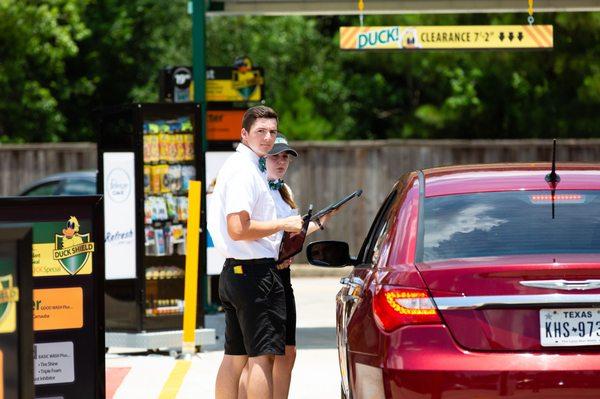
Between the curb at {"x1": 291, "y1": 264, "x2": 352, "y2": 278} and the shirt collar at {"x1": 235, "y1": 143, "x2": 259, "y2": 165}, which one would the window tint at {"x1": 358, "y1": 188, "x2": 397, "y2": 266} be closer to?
the shirt collar at {"x1": 235, "y1": 143, "x2": 259, "y2": 165}

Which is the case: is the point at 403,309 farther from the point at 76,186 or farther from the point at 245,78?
the point at 76,186

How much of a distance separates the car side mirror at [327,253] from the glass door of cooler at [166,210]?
15.9ft

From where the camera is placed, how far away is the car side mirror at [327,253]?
7449 millimetres

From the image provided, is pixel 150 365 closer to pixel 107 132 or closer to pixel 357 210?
pixel 107 132

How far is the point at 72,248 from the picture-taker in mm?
7551

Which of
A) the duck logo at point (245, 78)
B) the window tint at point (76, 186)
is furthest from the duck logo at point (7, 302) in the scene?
the window tint at point (76, 186)

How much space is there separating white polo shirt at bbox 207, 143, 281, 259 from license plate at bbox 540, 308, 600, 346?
2.23 meters

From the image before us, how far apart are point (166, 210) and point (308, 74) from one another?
2849 centimetres

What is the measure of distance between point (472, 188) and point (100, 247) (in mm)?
2309

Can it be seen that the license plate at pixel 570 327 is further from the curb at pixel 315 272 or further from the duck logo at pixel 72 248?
the curb at pixel 315 272

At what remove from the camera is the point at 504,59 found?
25906 mm

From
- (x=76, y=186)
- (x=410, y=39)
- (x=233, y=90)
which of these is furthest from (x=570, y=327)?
(x=76, y=186)

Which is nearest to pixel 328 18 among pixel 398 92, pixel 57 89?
pixel 398 92

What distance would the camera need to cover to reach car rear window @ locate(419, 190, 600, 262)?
594 centimetres
